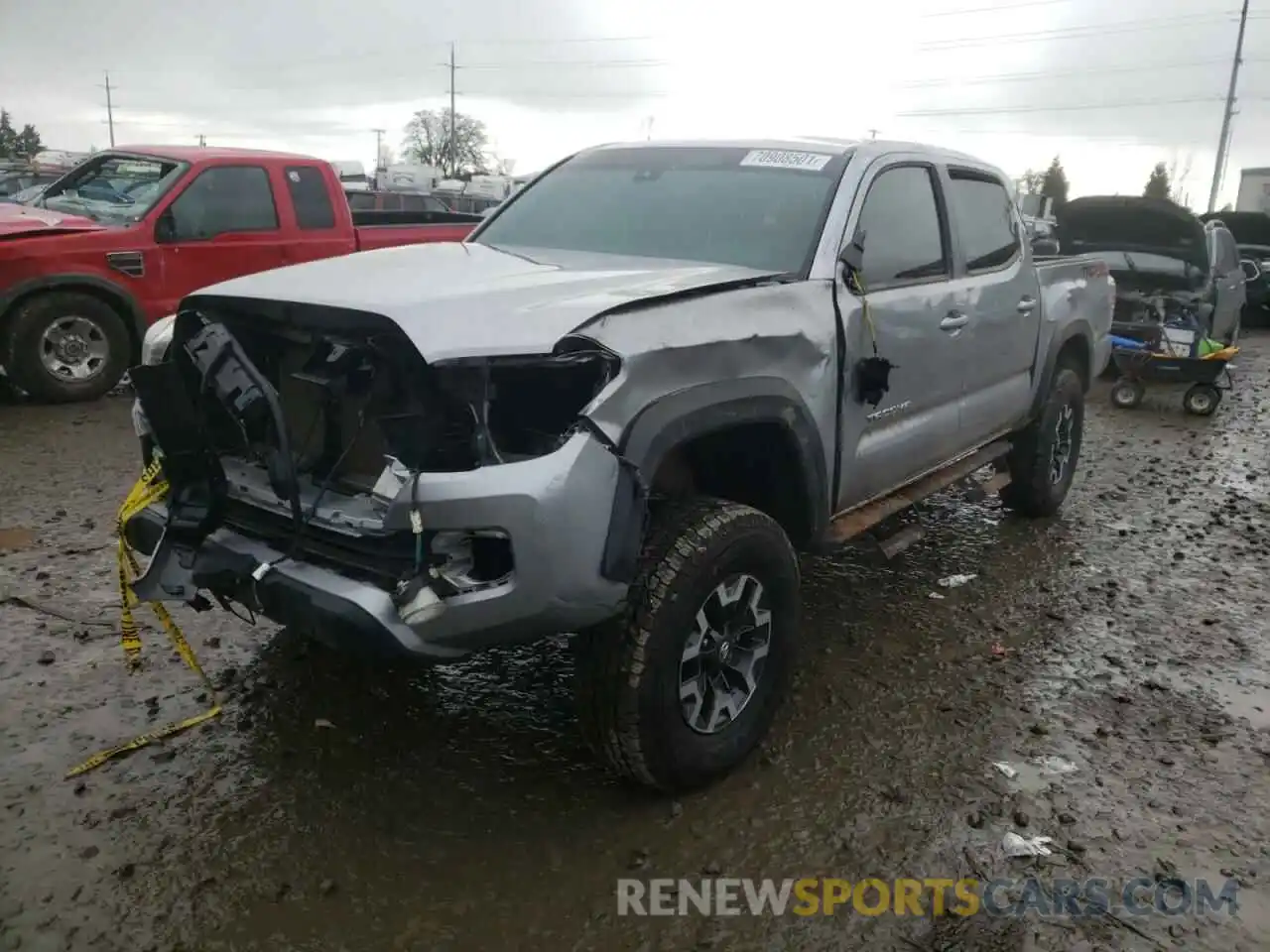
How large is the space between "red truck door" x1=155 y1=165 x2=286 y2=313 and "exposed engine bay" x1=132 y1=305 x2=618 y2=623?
5.49 metres

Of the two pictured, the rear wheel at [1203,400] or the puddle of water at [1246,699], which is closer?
the puddle of water at [1246,699]

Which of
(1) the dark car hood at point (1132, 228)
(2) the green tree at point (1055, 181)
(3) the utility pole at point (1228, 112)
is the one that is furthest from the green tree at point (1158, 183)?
(1) the dark car hood at point (1132, 228)

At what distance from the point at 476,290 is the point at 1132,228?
33.0ft

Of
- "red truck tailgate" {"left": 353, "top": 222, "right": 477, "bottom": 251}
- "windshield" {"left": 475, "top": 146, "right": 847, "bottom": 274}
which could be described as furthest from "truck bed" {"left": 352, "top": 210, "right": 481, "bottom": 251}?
"windshield" {"left": 475, "top": 146, "right": 847, "bottom": 274}

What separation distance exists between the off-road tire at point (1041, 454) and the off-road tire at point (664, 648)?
312 centimetres

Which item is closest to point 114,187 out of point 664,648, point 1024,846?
point 664,648

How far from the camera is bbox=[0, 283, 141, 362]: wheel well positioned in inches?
298

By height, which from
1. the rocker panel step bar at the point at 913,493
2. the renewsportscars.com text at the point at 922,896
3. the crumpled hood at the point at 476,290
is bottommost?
the renewsportscars.com text at the point at 922,896

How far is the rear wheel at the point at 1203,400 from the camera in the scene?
9516 mm

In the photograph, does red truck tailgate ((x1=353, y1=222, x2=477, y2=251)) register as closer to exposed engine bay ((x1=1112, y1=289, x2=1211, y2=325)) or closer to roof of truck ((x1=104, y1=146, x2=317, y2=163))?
roof of truck ((x1=104, y1=146, x2=317, y2=163))

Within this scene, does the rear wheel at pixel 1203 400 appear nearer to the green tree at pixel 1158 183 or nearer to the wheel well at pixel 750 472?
the wheel well at pixel 750 472

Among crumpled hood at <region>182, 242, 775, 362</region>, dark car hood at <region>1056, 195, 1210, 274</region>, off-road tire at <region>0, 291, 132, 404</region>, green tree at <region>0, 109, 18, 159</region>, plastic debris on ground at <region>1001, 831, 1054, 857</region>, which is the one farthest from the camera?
green tree at <region>0, 109, 18, 159</region>

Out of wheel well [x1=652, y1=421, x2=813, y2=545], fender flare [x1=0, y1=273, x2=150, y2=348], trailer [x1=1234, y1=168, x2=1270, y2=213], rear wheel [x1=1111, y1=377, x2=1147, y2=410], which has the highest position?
trailer [x1=1234, y1=168, x2=1270, y2=213]

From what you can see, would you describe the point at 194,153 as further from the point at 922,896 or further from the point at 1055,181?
the point at 1055,181
